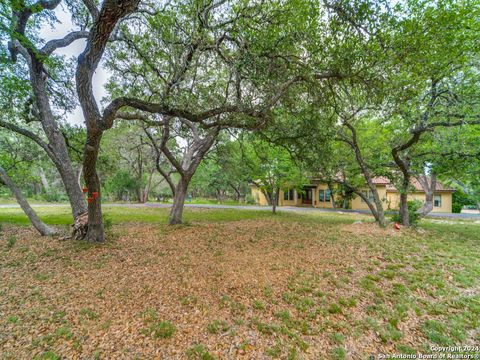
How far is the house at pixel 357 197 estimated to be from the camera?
20109 mm

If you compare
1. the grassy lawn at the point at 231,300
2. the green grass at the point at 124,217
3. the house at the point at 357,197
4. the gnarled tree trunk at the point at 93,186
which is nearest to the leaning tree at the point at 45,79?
the gnarled tree trunk at the point at 93,186

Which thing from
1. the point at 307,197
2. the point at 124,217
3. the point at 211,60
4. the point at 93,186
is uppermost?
the point at 211,60

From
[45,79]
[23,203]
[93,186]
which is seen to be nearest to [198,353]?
[93,186]

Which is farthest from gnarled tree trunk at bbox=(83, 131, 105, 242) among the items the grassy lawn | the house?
the house

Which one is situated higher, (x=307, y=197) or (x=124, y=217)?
(x=307, y=197)

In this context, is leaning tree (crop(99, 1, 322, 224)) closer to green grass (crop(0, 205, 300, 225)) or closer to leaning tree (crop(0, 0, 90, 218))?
leaning tree (crop(0, 0, 90, 218))

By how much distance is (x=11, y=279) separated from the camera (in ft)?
13.5

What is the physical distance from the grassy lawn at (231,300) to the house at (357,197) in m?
12.8

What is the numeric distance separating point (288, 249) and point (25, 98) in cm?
962

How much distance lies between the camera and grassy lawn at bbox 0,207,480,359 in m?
2.69

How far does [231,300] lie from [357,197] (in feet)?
69.5

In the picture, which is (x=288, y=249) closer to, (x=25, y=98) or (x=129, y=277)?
(x=129, y=277)

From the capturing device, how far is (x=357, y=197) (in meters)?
21.0

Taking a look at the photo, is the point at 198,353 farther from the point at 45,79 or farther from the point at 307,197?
the point at 307,197
